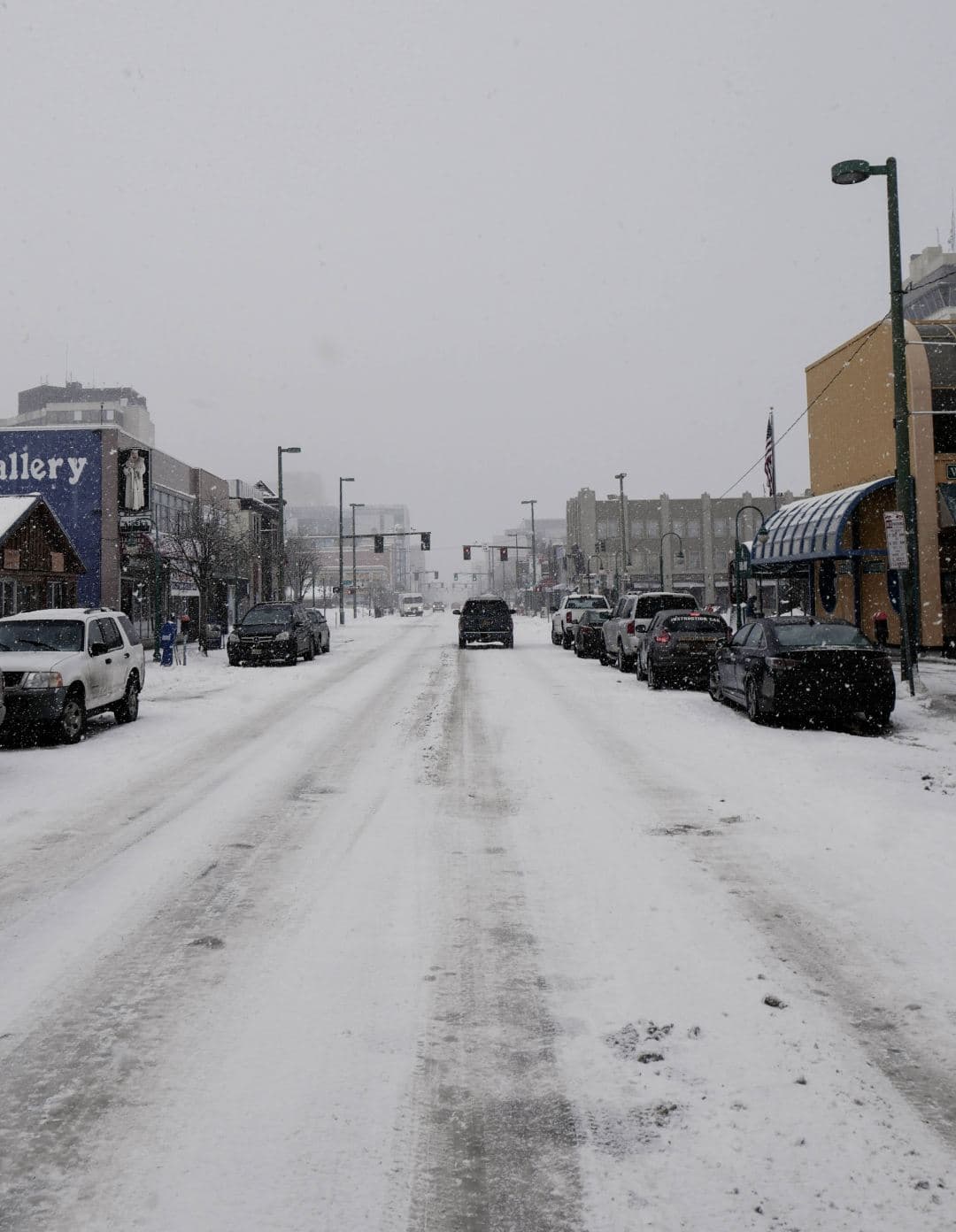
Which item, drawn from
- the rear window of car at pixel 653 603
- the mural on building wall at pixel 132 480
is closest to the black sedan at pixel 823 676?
the rear window of car at pixel 653 603

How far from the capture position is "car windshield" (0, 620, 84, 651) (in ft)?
45.4

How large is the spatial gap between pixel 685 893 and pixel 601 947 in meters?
1.14

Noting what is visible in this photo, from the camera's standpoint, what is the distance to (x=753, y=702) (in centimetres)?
1398

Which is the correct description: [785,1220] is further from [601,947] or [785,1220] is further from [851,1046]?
[601,947]

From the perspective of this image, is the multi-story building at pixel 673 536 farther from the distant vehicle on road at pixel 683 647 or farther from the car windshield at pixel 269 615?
the distant vehicle on road at pixel 683 647

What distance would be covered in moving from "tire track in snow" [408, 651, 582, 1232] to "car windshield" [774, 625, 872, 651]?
8496mm

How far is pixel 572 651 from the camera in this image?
33906 millimetres

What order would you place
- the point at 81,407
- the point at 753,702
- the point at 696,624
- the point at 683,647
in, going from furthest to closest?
the point at 81,407, the point at 696,624, the point at 683,647, the point at 753,702

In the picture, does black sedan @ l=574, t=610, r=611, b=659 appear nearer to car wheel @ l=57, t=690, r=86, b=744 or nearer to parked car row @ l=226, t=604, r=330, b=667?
parked car row @ l=226, t=604, r=330, b=667

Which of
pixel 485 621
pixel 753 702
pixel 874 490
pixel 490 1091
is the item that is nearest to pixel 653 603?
pixel 874 490

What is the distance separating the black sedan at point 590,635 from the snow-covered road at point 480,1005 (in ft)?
63.0

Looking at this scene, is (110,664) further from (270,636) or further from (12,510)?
(12,510)

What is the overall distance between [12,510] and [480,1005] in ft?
92.2

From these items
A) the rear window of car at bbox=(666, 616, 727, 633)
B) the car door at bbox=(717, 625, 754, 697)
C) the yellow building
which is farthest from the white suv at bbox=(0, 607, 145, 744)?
the yellow building
